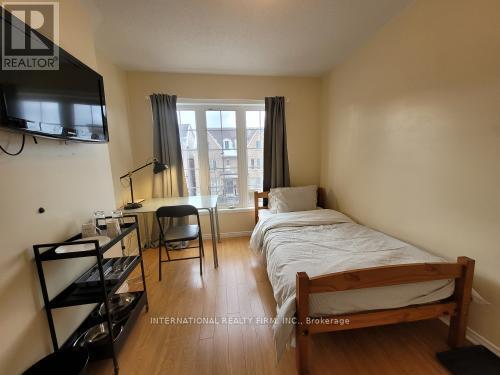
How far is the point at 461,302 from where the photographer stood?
1.31 metres

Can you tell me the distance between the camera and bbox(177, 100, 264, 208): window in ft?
10.4

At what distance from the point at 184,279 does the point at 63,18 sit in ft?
7.61

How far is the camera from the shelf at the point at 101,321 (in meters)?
1.28

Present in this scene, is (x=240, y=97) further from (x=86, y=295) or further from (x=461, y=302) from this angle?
(x=461, y=302)

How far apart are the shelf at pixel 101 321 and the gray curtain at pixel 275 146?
2170 millimetres

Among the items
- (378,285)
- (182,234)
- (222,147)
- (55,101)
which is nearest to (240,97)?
(222,147)

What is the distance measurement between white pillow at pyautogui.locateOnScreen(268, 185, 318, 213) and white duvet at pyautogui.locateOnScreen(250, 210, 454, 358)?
1.14 feet

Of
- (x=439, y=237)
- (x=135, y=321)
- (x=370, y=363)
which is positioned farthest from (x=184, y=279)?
(x=439, y=237)

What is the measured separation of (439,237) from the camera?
64.2 inches

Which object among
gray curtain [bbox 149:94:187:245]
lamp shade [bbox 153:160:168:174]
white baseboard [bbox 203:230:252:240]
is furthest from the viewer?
white baseboard [bbox 203:230:252:240]

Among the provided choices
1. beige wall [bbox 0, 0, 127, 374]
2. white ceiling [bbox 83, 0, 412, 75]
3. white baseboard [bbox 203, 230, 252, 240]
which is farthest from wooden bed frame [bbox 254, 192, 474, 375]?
white baseboard [bbox 203, 230, 252, 240]

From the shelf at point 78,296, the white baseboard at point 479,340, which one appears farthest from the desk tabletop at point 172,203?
the white baseboard at point 479,340

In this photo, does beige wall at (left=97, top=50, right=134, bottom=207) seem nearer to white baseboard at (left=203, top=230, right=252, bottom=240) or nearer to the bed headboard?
white baseboard at (left=203, top=230, right=252, bottom=240)

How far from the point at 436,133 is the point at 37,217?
2635 millimetres
